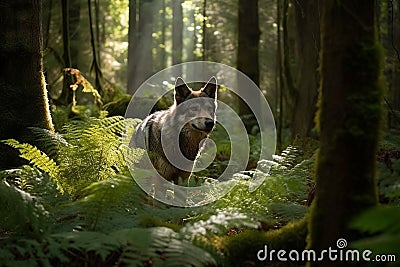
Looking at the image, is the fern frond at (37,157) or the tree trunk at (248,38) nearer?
the fern frond at (37,157)

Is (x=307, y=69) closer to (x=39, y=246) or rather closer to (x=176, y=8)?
(x=39, y=246)

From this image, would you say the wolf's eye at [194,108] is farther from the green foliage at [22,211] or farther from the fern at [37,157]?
the green foliage at [22,211]

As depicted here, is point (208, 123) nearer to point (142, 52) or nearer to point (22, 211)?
point (22, 211)

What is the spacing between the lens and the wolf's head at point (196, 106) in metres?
8.03

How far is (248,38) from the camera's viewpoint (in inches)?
613

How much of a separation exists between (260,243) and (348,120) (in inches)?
54.8

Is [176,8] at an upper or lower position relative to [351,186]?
upper

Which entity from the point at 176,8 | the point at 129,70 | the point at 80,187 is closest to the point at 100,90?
the point at 80,187

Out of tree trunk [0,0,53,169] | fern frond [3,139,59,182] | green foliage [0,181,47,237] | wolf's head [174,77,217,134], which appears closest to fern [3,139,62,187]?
fern frond [3,139,59,182]

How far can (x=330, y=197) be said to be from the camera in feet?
11.4

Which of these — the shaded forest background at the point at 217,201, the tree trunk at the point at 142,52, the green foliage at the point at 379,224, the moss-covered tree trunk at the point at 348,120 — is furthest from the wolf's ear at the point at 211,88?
the tree trunk at the point at 142,52

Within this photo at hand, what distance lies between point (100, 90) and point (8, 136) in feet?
17.3

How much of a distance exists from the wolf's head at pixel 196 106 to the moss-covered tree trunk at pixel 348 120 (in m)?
4.53

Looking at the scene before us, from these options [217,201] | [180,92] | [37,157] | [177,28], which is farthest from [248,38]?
[177,28]
